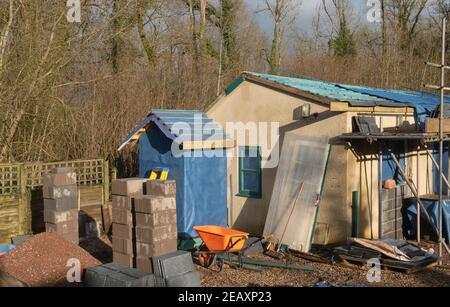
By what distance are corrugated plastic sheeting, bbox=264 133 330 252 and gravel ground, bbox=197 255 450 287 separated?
1139mm

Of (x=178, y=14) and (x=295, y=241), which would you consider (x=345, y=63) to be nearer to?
(x=178, y=14)

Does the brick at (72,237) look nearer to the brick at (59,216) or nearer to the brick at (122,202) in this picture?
the brick at (59,216)

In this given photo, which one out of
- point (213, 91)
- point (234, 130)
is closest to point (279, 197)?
point (234, 130)

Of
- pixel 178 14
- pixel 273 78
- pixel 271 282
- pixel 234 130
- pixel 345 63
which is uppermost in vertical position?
pixel 178 14

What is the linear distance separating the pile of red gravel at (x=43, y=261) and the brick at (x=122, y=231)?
61cm

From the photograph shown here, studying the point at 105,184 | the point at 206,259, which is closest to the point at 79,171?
the point at 105,184

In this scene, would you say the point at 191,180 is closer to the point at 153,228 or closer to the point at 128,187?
the point at 128,187

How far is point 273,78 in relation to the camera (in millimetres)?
11789

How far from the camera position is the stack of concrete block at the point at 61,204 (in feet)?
32.3

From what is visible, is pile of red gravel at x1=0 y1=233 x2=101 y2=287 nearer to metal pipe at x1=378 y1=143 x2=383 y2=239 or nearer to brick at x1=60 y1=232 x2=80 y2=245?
brick at x1=60 y1=232 x2=80 y2=245

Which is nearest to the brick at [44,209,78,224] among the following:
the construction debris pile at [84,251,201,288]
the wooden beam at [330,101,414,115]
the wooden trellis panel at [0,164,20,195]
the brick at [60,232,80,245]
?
the brick at [60,232,80,245]
